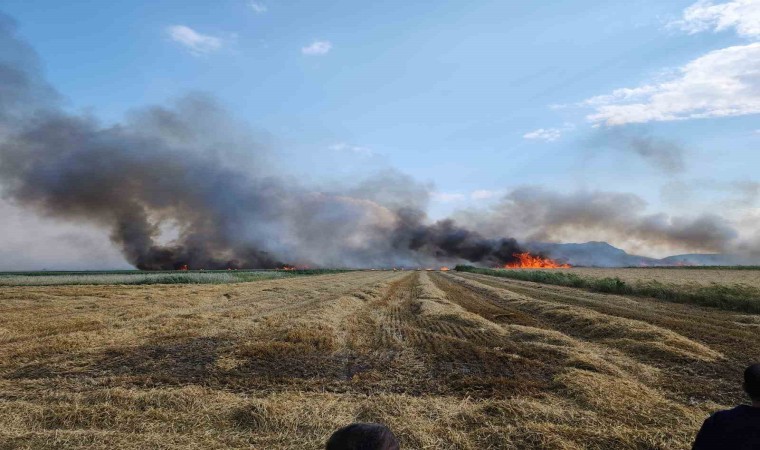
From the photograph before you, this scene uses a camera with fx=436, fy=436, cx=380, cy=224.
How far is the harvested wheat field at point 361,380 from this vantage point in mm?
6297

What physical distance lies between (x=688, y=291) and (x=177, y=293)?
33.7 m

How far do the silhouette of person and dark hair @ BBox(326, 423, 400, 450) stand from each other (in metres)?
2.76

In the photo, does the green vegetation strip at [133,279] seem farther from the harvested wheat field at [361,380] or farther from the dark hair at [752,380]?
the dark hair at [752,380]

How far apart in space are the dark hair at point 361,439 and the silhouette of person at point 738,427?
276cm

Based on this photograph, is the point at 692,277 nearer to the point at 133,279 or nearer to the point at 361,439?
the point at 361,439

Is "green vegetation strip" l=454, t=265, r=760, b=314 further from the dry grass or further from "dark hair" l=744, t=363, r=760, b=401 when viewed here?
"dark hair" l=744, t=363, r=760, b=401

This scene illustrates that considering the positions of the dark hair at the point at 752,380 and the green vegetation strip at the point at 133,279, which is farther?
the green vegetation strip at the point at 133,279

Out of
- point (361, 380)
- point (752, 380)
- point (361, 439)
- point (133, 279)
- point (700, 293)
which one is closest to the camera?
point (361, 439)

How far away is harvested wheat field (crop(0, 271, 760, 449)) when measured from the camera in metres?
6.30

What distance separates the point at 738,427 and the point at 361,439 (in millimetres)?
3076

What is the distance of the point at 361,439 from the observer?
99.7 inches

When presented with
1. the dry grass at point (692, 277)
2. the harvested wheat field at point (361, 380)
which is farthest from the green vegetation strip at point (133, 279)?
the dry grass at point (692, 277)

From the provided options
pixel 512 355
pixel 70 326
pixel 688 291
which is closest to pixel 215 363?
pixel 512 355

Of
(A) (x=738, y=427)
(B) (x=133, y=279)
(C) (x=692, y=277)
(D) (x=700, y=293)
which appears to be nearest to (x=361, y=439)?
(A) (x=738, y=427)
